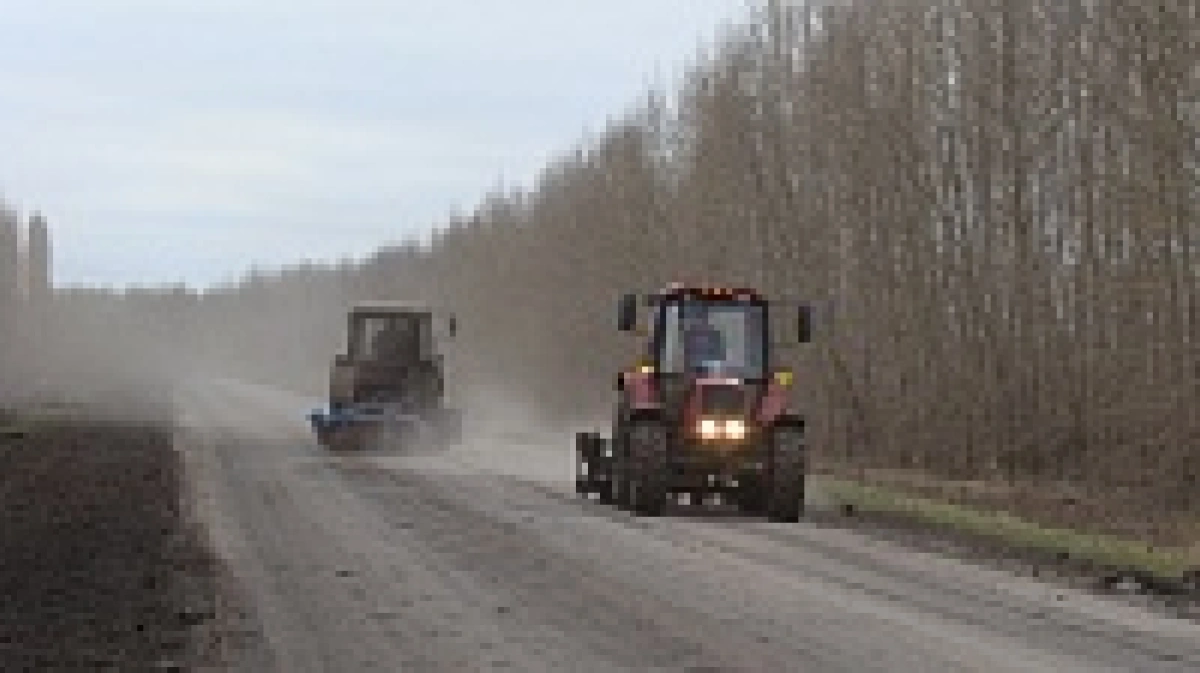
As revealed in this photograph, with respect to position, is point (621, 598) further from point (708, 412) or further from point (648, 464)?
point (708, 412)

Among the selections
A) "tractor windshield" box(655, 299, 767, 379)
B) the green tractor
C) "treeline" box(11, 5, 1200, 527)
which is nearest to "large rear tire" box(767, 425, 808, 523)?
"tractor windshield" box(655, 299, 767, 379)

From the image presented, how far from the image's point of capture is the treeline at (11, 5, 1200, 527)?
24.4m

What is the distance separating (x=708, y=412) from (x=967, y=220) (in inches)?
450

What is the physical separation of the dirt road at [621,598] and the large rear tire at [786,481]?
673mm

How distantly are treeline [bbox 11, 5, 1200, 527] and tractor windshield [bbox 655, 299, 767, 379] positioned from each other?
592 centimetres

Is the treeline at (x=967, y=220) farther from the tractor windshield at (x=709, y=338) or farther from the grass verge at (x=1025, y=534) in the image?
the tractor windshield at (x=709, y=338)

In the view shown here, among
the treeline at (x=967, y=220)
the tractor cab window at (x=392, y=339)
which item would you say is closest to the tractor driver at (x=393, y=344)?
the tractor cab window at (x=392, y=339)

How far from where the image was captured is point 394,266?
11831 cm

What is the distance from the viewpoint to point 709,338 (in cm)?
2234

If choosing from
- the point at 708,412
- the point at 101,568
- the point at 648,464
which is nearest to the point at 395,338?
the point at 708,412

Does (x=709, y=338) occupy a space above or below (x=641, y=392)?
above

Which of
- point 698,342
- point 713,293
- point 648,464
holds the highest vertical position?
point 713,293

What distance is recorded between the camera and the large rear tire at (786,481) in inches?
825

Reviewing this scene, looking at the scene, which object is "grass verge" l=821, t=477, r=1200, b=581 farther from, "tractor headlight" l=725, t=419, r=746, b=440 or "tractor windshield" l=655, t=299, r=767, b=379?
"tractor windshield" l=655, t=299, r=767, b=379
